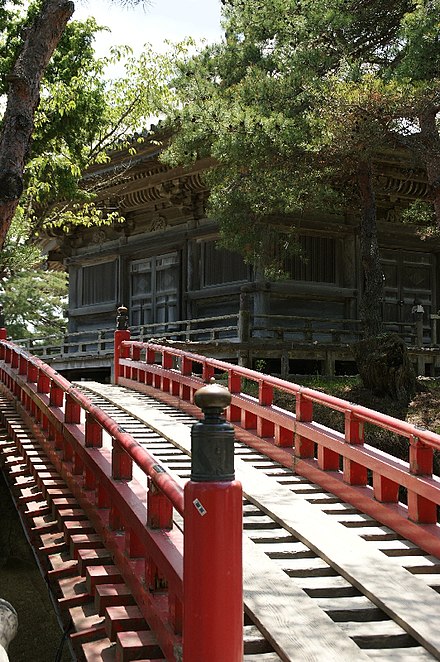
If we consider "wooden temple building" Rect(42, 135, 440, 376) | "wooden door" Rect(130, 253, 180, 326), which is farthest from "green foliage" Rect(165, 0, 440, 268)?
"wooden door" Rect(130, 253, 180, 326)

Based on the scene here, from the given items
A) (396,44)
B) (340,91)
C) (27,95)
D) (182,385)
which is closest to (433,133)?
(340,91)

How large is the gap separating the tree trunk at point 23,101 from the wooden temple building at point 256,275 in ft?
23.5

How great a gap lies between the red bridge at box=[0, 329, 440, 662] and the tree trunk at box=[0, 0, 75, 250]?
2132 millimetres

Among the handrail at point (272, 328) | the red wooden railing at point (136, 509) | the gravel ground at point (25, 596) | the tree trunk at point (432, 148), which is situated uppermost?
the tree trunk at point (432, 148)

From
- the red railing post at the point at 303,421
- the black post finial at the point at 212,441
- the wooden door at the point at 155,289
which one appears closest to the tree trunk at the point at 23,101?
the red railing post at the point at 303,421

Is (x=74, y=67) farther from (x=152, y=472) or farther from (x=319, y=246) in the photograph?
(x=152, y=472)

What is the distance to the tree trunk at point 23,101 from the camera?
299 inches

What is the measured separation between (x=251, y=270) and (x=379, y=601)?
12.5 meters

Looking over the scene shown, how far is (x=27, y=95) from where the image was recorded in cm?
800

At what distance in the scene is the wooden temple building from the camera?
15.8 metres

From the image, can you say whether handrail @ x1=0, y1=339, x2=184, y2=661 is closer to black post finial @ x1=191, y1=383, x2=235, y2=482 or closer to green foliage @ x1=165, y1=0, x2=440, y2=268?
black post finial @ x1=191, y1=383, x2=235, y2=482

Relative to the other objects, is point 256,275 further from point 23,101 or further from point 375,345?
point 23,101

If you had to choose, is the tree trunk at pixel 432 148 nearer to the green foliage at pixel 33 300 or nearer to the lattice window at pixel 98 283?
the lattice window at pixel 98 283

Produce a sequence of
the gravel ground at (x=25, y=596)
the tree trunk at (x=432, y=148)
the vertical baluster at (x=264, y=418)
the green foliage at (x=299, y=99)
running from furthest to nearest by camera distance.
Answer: the tree trunk at (x=432, y=148), the green foliage at (x=299, y=99), the vertical baluster at (x=264, y=418), the gravel ground at (x=25, y=596)
